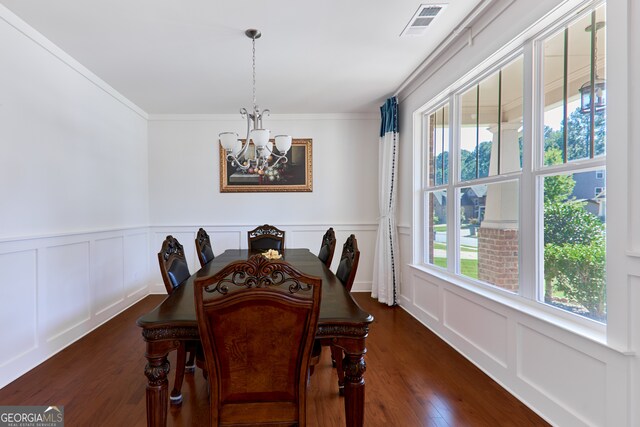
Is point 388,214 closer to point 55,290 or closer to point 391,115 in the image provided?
point 391,115

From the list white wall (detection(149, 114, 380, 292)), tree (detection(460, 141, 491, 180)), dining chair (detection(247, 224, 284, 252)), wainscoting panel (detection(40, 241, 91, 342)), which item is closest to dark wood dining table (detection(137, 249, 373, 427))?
tree (detection(460, 141, 491, 180))

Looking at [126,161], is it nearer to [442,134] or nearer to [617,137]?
[442,134]

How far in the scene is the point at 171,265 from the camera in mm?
2209

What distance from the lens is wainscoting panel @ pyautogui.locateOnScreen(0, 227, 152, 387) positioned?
8.09ft

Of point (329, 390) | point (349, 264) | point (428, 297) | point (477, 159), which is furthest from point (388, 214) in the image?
point (329, 390)

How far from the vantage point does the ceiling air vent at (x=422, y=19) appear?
2.45m

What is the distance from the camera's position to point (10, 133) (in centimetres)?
249

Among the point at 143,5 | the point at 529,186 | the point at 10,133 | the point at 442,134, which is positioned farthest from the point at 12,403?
the point at 442,134

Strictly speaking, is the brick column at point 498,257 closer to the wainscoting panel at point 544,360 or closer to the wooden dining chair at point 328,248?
the wainscoting panel at point 544,360

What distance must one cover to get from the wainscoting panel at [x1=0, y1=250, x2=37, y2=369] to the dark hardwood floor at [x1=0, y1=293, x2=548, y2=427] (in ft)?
0.77

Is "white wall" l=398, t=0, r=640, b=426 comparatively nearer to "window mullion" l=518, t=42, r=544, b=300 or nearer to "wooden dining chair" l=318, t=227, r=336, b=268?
"window mullion" l=518, t=42, r=544, b=300

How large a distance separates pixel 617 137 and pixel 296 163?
13.1ft

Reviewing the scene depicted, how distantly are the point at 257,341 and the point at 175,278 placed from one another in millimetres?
1166

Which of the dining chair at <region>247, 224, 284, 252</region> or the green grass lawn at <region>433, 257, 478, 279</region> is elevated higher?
the dining chair at <region>247, 224, 284, 252</region>
